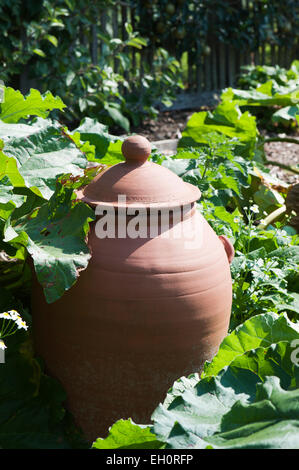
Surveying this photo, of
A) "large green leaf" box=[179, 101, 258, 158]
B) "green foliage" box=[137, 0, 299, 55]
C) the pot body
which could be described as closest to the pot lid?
the pot body

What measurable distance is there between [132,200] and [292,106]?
7.75 ft

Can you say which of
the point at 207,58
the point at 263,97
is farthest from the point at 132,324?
the point at 207,58

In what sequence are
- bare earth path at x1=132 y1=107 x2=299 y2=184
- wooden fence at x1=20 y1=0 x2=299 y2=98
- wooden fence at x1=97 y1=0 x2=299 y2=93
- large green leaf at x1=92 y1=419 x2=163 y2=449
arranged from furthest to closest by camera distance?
1. wooden fence at x1=97 y1=0 x2=299 y2=93
2. wooden fence at x1=20 y1=0 x2=299 y2=98
3. bare earth path at x1=132 y1=107 x2=299 y2=184
4. large green leaf at x1=92 y1=419 x2=163 y2=449

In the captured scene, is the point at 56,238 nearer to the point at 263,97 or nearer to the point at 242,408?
the point at 242,408

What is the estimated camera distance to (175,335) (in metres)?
1.75

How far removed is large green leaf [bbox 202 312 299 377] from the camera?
1.66 m

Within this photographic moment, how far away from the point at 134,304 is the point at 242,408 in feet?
1.73

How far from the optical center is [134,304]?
1.72 m

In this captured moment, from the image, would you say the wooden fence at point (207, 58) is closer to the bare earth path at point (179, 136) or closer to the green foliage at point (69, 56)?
the green foliage at point (69, 56)

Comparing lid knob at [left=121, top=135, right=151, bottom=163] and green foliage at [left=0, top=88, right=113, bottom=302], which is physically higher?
lid knob at [left=121, top=135, right=151, bottom=163]

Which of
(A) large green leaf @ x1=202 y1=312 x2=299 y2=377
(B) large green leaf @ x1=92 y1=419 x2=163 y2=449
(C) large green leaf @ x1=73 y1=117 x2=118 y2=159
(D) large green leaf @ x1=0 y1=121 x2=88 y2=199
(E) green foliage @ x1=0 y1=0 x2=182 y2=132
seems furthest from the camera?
(E) green foliage @ x1=0 y1=0 x2=182 y2=132

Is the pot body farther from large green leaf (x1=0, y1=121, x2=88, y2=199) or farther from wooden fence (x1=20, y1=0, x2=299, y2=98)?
wooden fence (x1=20, y1=0, x2=299, y2=98)

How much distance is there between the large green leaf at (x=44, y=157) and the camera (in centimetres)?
192

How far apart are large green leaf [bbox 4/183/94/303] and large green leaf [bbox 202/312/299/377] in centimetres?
45
